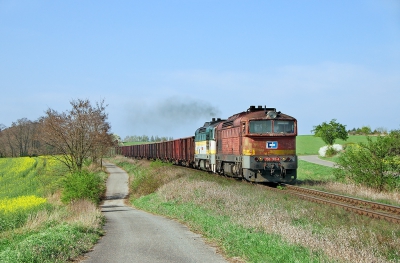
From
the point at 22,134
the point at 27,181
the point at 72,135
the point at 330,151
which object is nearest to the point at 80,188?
the point at 72,135

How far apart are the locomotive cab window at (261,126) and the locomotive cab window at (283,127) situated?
320 mm

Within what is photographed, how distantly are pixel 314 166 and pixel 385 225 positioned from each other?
35.9m

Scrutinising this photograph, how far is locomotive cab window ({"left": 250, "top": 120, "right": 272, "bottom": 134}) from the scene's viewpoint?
79.9 feet

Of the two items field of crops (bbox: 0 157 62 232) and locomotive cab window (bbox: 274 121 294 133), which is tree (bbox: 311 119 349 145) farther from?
locomotive cab window (bbox: 274 121 294 133)

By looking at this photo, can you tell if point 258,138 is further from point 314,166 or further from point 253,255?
point 314,166

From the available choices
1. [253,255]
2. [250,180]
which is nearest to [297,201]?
[250,180]

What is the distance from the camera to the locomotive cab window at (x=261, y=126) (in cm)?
2434

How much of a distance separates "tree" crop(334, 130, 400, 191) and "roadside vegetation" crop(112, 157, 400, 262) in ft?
11.7

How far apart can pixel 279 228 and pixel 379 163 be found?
15525 millimetres

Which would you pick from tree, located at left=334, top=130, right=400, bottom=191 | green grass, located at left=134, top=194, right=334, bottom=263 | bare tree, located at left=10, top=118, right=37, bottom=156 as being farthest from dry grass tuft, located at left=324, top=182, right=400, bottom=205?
bare tree, located at left=10, top=118, right=37, bottom=156

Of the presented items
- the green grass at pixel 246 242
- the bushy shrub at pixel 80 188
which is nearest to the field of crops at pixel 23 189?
Result: the bushy shrub at pixel 80 188

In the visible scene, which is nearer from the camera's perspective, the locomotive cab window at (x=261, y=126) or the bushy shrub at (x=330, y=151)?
the locomotive cab window at (x=261, y=126)

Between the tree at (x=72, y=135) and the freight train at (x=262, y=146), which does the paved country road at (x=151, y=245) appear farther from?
the tree at (x=72, y=135)

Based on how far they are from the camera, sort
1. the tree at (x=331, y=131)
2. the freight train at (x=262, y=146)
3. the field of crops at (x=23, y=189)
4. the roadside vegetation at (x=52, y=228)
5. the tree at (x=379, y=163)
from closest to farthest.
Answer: the roadside vegetation at (x=52, y=228) → the freight train at (x=262, y=146) → the tree at (x=379, y=163) → the field of crops at (x=23, y=189) → the tree at (x=331, y=131)
